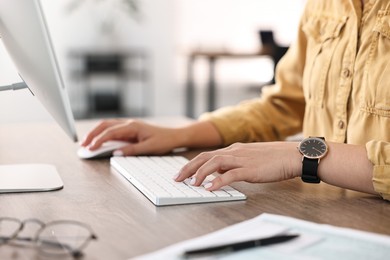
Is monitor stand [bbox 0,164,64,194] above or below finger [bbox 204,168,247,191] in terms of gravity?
below

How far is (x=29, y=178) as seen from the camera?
1.19 m

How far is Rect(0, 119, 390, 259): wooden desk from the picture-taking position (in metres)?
0.85

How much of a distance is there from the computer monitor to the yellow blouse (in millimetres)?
499

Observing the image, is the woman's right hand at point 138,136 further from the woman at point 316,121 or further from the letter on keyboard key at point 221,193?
the letter on keyboard key at point 221,193

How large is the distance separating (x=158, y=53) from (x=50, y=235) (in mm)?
5798

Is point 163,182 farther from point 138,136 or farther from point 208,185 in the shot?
point 138,136

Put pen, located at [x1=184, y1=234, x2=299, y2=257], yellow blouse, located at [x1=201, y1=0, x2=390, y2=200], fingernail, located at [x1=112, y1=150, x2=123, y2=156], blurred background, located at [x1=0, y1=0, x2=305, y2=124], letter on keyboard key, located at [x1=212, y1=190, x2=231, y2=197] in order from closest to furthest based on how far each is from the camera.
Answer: pen, located at [x1=184, y1=234, x2=299, y2=257] → letter on keyboard key, located at [x1=212, y1=190, x2=231, y2=197] → yellow blouse, located at [x1=201, y1=0, x2=390, y2=200] → fingernail, located at [x1=112, y1=150, x2=123, y2=156] → blurred background, located at [x1=0, y1=0, x2=305, y2=124]

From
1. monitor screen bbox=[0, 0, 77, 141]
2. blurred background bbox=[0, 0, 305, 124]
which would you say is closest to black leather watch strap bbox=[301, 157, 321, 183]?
monitor screen bbox=[0, 0, 77, 141]

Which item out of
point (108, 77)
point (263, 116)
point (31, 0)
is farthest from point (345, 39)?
point (108, 77)

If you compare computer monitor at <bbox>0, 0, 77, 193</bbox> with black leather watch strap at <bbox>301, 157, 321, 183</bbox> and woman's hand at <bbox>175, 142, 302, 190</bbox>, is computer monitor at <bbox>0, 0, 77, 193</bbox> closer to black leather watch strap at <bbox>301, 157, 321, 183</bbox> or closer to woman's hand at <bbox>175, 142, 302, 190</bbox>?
woman's hand at <bbox>175, 142, 302, 190</bbox>

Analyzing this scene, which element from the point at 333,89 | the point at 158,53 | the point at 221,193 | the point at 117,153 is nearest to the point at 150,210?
the point at 221,193

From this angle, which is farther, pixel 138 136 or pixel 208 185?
pixel 138 136

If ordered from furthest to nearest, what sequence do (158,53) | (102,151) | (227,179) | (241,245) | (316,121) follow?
1. (158,53)
2. (316,121)
3. (102,151)
4. (227,179)
5. (241,245)

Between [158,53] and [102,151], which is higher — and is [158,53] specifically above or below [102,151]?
below
